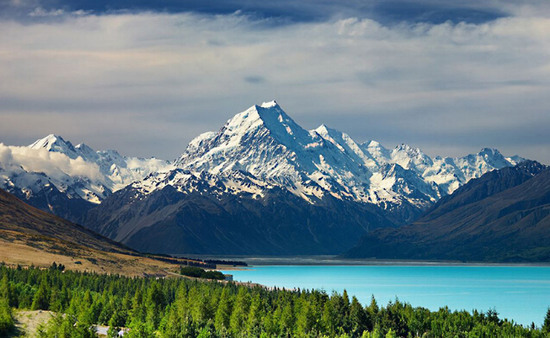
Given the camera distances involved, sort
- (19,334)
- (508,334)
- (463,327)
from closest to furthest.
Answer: (19,334) < (508,334) < (463,327)

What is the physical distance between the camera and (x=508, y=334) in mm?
184625

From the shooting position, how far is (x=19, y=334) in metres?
170

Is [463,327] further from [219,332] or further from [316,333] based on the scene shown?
[219,332]

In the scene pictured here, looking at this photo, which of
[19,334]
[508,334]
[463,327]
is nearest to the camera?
[19,334]

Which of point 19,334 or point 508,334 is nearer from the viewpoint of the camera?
point 19,334

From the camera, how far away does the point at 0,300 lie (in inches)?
7534

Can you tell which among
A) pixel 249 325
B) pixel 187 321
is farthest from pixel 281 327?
pixel 187 321

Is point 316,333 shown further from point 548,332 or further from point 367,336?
point 548,332

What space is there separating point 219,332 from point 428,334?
186 ft

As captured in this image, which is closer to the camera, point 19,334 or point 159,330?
point 19,334

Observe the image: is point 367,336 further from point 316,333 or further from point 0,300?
point 0,300

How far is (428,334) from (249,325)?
48693 mm

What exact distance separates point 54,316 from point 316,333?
218ft

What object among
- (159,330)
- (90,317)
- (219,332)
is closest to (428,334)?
(219,332)
